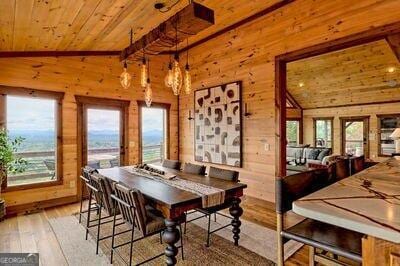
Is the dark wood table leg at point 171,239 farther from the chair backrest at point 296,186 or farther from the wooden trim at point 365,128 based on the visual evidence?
the wooden trim at point 365,128

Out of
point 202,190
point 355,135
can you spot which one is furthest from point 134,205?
point 355,135

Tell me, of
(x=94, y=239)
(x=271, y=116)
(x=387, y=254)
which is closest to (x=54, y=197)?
(x=94, y=239)

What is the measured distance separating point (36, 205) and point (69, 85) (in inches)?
89.0

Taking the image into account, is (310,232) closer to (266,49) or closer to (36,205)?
(266,49)

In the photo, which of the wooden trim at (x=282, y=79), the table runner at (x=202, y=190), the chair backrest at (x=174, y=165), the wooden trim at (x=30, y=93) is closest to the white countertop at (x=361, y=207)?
the table runner at (x=202, y=190)

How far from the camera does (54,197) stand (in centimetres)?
451

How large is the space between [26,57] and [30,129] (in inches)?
49.1

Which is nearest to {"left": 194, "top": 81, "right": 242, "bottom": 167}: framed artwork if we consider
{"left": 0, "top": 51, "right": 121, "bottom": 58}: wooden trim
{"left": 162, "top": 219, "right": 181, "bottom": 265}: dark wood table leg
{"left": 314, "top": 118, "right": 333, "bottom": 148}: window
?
{"left": 0, "top": 51, "right": 121, "bottom": 58}: wooden trim

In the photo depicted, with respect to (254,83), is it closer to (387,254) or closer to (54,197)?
(387,254)

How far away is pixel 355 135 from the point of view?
10.0m

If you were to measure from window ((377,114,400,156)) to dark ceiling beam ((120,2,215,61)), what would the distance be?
918 centimetres

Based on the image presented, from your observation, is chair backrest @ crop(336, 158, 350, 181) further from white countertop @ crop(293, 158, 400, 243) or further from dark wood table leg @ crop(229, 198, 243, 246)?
dark wood table leg @ crop(229, 198, 243, 246)

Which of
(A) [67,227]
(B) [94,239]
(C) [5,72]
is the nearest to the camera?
(B) [94,239]

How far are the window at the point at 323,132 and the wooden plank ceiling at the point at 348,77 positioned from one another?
29.7 inches
